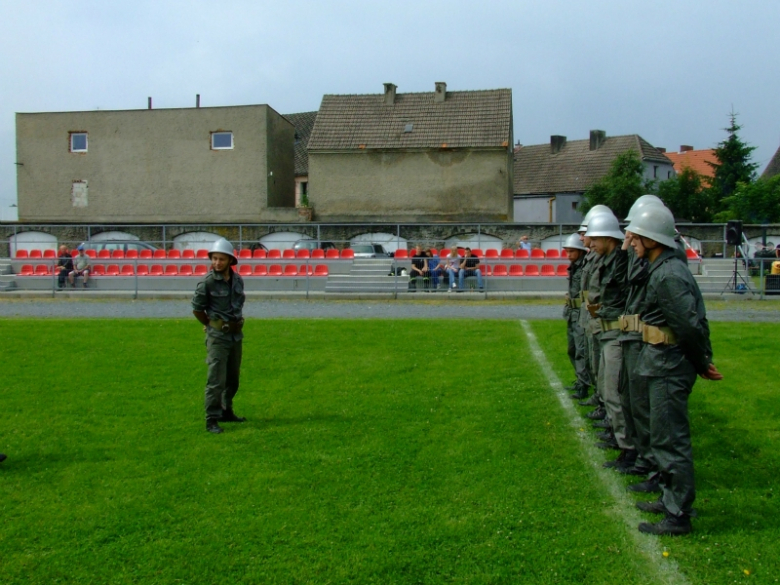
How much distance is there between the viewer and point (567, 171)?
62.7m

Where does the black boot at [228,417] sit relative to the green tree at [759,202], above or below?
below

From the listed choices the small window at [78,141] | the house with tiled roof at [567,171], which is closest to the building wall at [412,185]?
the small window at [78,141]

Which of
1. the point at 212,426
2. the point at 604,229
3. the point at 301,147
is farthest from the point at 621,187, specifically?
the point at 212,426

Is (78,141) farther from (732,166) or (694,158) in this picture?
(694,158)

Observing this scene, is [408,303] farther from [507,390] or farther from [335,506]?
[335,506]

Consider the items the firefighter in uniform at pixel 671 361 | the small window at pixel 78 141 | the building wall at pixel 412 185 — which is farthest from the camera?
the small window at pixel 78 141

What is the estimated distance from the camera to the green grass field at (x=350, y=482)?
4.49m

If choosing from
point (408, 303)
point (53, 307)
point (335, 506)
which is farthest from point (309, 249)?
point (335, 506)

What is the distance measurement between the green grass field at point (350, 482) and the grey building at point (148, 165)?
3205 centimetres

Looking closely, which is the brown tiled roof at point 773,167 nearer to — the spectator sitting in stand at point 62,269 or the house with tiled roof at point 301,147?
the house with tiled roof at point 301,147

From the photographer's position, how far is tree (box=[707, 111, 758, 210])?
50.7m

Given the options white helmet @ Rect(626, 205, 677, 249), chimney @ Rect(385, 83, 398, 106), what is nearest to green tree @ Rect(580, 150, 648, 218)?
chimney @ Rect(385, 83, 398, 106)

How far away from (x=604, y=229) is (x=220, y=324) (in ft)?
12.5

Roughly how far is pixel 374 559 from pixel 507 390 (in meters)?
5.11
